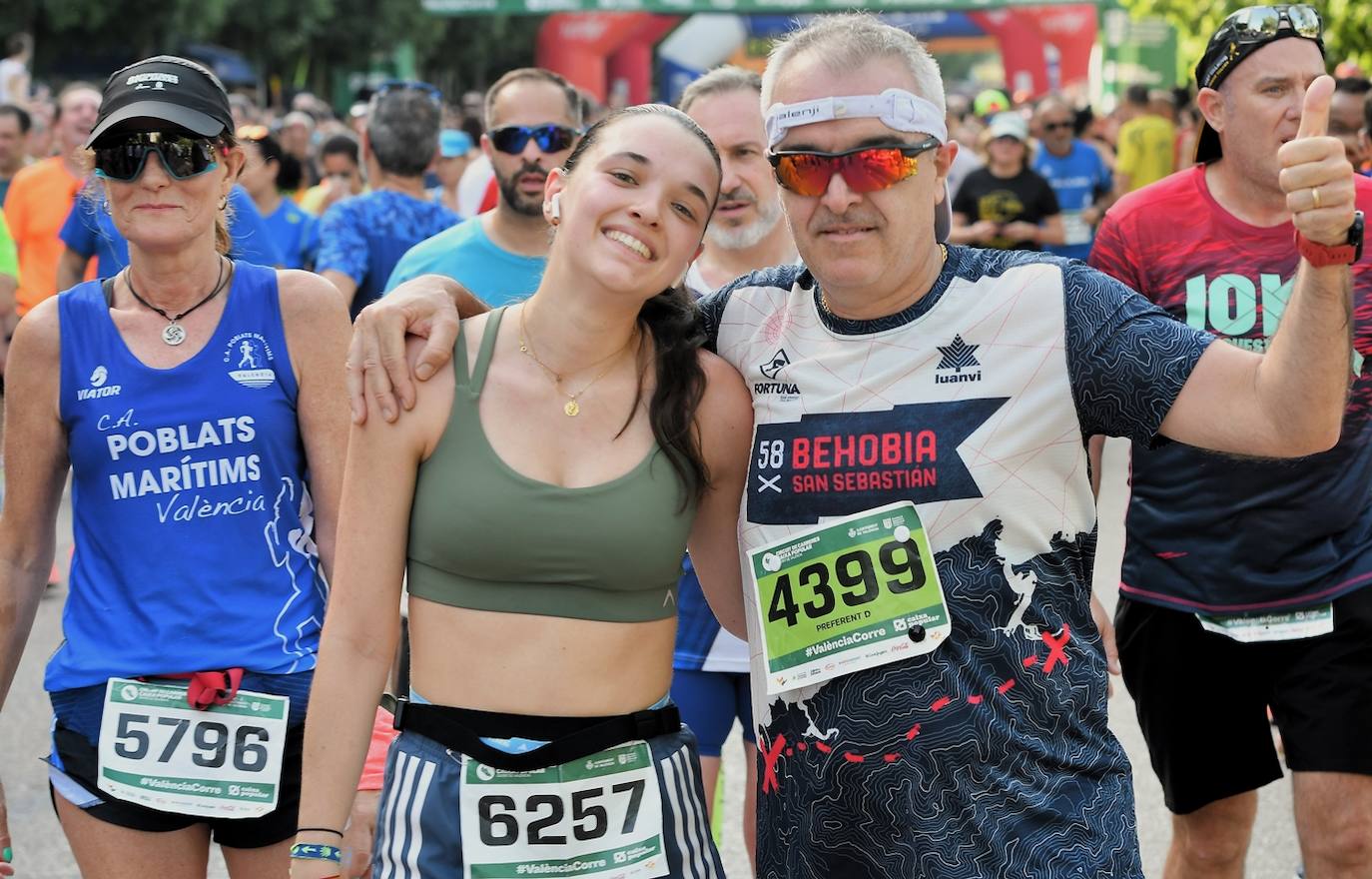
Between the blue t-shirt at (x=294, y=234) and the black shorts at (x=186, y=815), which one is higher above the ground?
the blue t-shirt at (x=294, y=234)

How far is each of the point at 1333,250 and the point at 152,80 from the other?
224cm

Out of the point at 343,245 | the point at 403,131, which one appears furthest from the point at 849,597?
the point at 403,131

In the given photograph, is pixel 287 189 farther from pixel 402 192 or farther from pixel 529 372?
pixel 529 372

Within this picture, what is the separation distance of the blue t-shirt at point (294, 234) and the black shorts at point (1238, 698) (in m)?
5.68

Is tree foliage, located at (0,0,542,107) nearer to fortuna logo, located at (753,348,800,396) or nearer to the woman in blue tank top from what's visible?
the woman in blue tank top

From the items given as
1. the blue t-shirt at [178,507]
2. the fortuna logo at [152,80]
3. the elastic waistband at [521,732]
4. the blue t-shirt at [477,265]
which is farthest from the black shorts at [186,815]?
the blue t-shirt at [477,265]

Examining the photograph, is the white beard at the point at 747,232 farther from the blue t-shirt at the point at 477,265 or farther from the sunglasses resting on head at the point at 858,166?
the sunglasses resting on head at the point at 858,166

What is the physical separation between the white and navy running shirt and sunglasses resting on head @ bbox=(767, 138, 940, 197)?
0.61ft

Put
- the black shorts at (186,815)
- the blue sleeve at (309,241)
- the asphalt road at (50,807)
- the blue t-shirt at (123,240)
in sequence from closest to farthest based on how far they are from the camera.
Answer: the black shorts at (186,815)
the asphalt road at (50,807)
the blue t-shirt at (123,240)
the blue sleeve at (309,241)

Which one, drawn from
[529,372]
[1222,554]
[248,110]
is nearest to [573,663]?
[529,372]

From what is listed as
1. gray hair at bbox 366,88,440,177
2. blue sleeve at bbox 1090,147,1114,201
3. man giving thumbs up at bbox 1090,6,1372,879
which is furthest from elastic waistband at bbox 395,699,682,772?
blue sleeve at bbox 1090,147,1114,201

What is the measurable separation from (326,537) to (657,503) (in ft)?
3.24

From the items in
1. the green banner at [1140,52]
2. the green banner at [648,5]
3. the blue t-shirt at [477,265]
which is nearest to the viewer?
the blue t-shirt at [477,265]

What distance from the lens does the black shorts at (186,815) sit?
10.5ft
